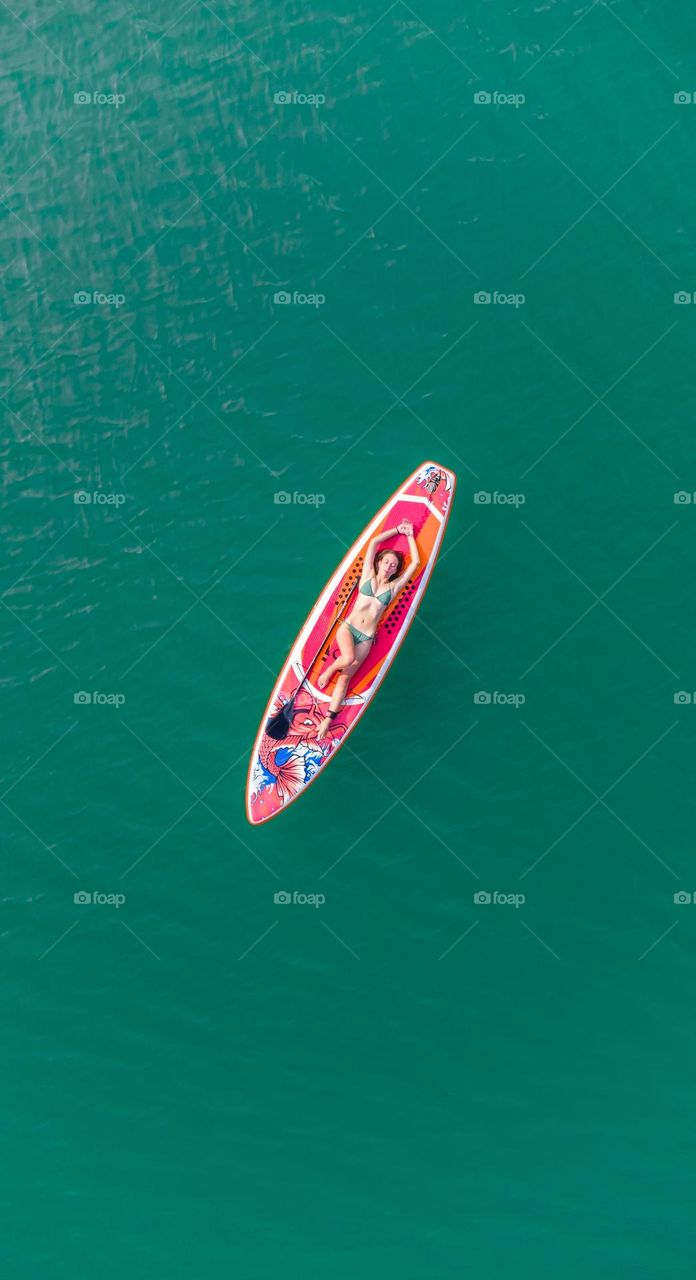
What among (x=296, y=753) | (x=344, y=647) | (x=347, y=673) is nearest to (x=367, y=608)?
(x=344, y=647)

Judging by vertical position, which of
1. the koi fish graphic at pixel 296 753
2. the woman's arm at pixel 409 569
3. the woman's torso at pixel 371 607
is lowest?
the koi fish graphic at pixel 296 753

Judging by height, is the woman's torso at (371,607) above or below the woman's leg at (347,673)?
above

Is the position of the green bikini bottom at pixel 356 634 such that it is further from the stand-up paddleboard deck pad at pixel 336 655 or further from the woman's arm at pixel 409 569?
the woman's arm at pixel 409 569

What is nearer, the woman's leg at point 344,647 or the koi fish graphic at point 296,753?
the woman's leg at point 344,647

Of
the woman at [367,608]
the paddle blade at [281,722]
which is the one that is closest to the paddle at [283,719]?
the paddle blade at [281,722]

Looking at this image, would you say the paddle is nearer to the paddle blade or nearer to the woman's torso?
the paddle blade

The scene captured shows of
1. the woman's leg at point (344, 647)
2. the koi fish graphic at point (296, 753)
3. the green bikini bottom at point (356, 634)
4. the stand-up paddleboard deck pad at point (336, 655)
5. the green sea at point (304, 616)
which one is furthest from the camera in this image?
the green sea at point (304, 616)
